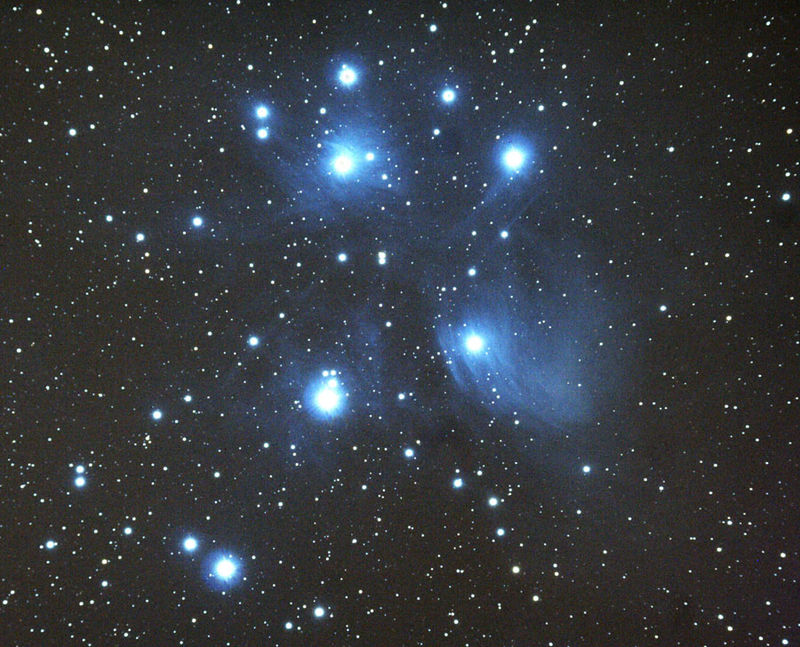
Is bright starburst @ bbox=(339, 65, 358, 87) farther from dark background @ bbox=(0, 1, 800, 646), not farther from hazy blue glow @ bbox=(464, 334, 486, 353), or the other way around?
hazy blue glow @ bbox=(464, 334, 486, 353)

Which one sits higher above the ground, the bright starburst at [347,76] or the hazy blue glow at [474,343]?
the bright starburst at [347,76]

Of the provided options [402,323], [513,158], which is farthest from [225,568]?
[513,158]

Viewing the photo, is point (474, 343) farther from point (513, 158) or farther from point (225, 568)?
point (225, 568)

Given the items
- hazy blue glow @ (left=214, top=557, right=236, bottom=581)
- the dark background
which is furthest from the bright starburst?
hazy blue glow @ (left=214, top=557, right=236, bottom=581)

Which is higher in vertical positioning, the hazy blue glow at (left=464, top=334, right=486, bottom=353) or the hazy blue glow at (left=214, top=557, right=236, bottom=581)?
the hazy blue glow at (left=464, top=334, right=486, bottom=353)

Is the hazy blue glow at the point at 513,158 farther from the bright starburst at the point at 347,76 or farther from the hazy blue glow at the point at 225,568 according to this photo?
the hazy blue glow at the point at 225,568

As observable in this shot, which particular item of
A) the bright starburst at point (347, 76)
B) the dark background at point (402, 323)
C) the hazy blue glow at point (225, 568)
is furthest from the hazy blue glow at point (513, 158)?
the hazy blue glow at point (225, 568)

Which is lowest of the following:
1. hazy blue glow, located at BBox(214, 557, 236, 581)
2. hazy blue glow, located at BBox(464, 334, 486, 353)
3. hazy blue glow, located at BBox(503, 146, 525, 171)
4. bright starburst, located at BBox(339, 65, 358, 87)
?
hazy blue glow, located at BBox(214, 557, 236, 581)

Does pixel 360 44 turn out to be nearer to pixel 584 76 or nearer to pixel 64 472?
Result: pixel 584 76

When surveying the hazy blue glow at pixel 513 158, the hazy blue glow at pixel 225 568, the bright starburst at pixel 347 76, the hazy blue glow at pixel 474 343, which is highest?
the bright starburst at pixel 347 76
